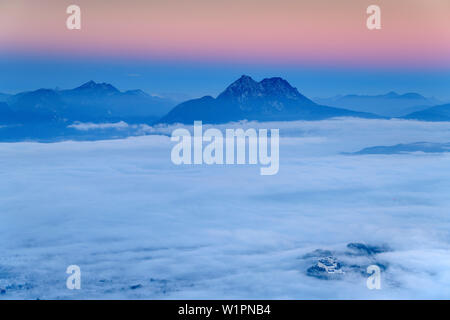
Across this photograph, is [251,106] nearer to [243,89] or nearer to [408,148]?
[243,89]

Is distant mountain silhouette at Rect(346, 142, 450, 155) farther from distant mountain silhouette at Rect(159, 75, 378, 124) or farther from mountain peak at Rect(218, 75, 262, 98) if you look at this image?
mountain peak at Rect(218, 75, 262, 98)

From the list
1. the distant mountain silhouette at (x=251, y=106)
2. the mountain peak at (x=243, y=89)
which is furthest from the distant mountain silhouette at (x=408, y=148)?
the mountain peak at (x=243, y=89)

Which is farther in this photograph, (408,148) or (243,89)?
(408,148)

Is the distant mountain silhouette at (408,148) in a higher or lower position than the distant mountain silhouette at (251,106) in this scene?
lower

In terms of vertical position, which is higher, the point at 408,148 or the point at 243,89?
the point at 243,89

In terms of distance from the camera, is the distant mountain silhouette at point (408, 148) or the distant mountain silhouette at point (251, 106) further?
the distant mountain silhouette at point (408, 148)

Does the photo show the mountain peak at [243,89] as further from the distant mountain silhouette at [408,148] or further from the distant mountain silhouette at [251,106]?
the distant mountain silhouette at [408,148]

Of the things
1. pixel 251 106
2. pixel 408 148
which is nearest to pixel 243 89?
pixel 251 106
